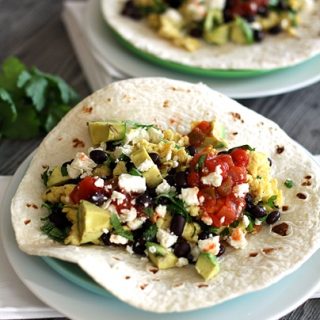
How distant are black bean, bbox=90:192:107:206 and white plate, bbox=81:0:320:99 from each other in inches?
50.3

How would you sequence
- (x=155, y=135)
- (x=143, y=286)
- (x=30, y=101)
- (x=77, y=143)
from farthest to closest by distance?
(x=30, y=101) < (x=77, y=143) < (x=155, y=135) < (x=143, y=286)

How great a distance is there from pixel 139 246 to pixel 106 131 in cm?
53

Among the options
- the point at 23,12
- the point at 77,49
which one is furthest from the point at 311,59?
the point at 23,12

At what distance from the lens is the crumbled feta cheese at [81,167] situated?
2.72m

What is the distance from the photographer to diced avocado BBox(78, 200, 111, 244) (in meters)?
2.51

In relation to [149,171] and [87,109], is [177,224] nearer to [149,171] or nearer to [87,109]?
[149,171]

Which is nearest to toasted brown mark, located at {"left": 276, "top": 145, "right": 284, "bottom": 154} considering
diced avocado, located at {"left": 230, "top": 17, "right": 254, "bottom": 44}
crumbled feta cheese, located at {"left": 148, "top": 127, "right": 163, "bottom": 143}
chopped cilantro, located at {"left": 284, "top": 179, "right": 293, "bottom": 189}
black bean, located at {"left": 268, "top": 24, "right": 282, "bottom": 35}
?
chopped cilantro, located at {"left": 284, "top": 179, "right": 293, "bottom": 189}

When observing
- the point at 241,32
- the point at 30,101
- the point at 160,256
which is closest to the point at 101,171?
the point at 160,256

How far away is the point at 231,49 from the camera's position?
3.88m

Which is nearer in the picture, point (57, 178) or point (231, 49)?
point (57, 178)

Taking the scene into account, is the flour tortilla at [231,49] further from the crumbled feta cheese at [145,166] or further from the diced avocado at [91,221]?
the diced avocado at [91,221]

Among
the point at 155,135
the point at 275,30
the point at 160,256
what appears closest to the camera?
the point at 160,256

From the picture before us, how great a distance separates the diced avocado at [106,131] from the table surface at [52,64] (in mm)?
742

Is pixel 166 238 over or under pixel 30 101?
over
